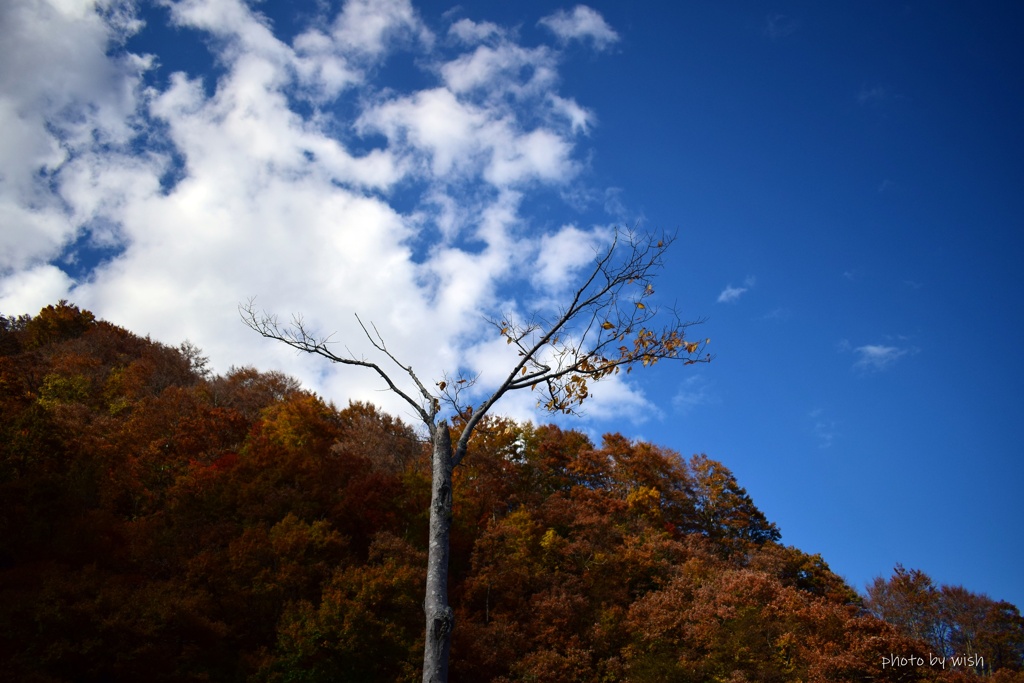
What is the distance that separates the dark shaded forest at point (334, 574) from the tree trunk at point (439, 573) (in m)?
1.28

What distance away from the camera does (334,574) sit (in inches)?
647

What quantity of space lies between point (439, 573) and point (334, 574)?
11.0 meters

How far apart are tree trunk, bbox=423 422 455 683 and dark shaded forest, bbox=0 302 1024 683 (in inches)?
50.6

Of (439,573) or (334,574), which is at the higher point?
(334,574)

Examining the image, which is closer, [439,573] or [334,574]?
[439,573]

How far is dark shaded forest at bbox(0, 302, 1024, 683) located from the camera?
13.2 m

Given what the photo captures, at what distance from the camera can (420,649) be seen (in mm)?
15312

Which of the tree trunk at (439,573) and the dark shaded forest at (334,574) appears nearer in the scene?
the tree trunk at (439,573)

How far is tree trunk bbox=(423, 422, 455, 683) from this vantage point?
6.42m

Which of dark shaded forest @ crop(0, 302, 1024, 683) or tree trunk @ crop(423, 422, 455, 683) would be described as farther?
dark shaded forest @ crop(0, 302, 1024, 683)

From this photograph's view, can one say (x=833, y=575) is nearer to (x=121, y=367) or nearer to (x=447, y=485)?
(x=447, y=485)

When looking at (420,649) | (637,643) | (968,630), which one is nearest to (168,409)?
(420,649)

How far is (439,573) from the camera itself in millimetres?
6895

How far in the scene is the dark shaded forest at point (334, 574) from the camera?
13.2 meters
